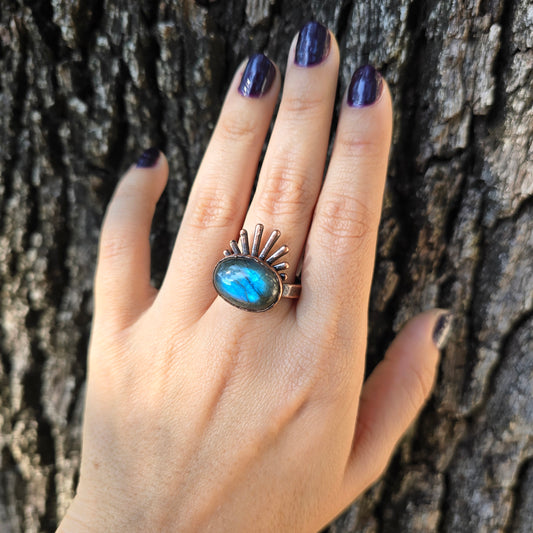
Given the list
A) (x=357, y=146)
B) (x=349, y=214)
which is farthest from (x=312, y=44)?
(x=349, y=214)

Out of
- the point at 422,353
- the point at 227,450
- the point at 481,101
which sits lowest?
the point at 227,450

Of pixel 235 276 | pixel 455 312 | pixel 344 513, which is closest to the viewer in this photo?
pixel 235 276

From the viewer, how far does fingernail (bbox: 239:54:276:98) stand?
121 cm

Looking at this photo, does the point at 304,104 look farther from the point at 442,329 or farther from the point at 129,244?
the point at 442,329

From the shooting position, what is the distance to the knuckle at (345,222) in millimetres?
1171

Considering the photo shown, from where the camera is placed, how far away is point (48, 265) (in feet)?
5.26

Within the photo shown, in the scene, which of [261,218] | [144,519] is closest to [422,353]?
[261,218]

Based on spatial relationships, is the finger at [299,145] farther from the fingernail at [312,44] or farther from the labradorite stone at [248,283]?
the labradorite stone at [248,283]

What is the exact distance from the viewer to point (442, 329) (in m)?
1.38

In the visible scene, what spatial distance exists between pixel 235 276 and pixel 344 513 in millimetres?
941

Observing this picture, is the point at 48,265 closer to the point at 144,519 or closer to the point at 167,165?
the point at 167,165

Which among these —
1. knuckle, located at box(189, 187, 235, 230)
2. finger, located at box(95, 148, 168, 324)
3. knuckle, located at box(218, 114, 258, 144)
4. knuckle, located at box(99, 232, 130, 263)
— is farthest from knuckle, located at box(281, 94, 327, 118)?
knuckle, located at box(99, 232, 130, 263)

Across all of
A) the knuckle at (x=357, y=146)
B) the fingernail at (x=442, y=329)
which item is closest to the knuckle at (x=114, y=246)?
the knuckle at (x=357, y=146)

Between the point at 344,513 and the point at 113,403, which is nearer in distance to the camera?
the point at 113,403
